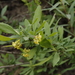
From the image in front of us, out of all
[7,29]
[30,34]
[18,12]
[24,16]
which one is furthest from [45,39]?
[18,12]

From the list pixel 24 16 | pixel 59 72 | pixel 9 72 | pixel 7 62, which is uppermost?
pixel 24 16

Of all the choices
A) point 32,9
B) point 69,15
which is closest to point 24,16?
point 32,9

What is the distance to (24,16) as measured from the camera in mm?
2133

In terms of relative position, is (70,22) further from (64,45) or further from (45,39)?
(45,39)

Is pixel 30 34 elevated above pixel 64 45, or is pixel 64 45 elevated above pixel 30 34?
pixel 30 34

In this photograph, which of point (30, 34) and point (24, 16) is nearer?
point (30, 34)

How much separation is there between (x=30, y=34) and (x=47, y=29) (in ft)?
0.48

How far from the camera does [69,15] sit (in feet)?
4.45

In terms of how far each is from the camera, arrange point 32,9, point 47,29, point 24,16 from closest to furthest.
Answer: point 47,29 → point 32,9 → point 24,16

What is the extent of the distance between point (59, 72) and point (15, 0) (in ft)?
3.94

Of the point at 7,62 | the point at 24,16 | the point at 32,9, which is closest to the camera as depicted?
the point at 7,62

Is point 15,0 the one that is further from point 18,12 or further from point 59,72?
Answer: point 59,72

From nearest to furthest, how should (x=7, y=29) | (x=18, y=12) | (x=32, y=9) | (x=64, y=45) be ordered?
(x=7, y=29) → (x=64, y=45) → (x=32, y=9) → (x=18, y=12)

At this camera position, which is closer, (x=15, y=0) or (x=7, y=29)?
(x=7, y=29)
